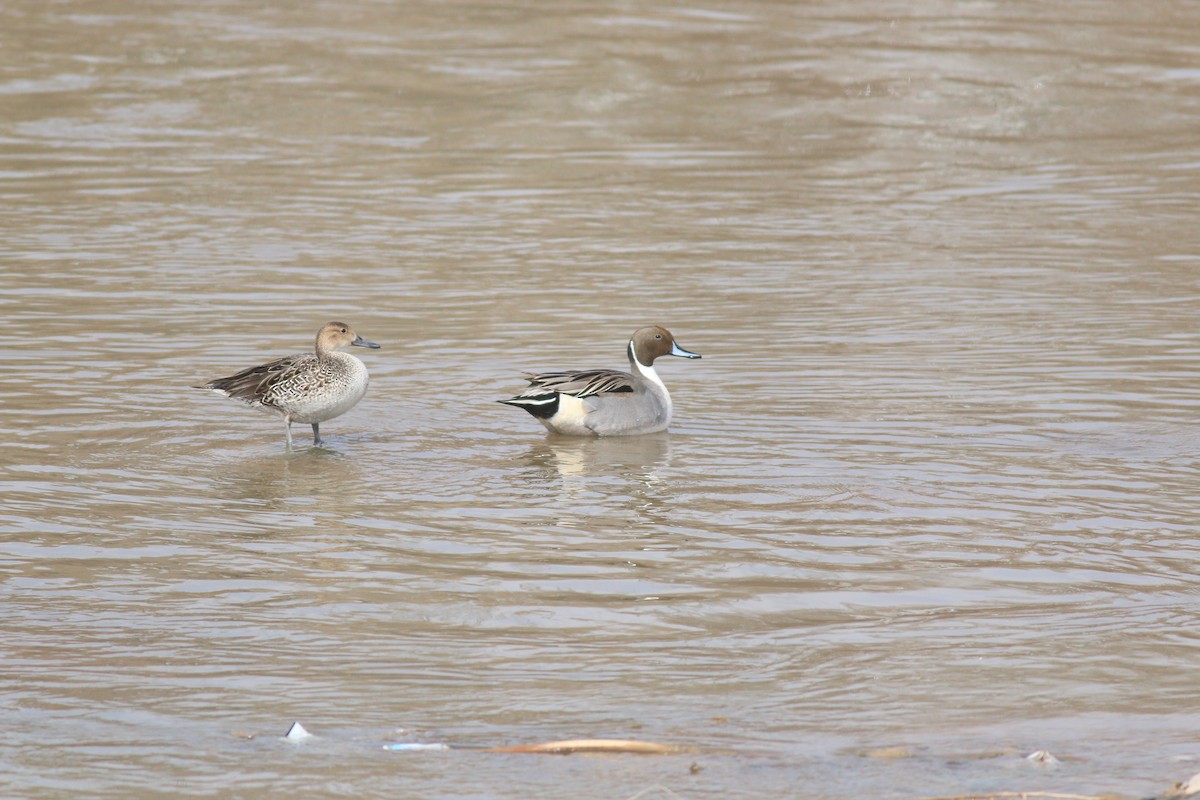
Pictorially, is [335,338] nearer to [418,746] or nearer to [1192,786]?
[418,746]

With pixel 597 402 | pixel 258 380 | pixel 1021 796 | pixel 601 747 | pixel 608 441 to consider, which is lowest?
pixel 608 441

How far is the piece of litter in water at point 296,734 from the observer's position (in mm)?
5754

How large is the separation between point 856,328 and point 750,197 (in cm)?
512

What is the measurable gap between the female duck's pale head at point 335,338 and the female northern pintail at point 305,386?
0.21 ft

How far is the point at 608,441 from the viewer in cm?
1084

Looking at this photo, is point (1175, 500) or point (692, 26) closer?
point (1175, 500)

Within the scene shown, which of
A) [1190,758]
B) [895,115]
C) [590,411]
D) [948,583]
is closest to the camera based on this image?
[1190,758]

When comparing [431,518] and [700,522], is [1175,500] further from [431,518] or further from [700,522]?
[431,518]

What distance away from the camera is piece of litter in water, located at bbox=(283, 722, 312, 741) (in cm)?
575

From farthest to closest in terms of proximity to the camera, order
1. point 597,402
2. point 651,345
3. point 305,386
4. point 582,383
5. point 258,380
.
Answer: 1. point 651,345
2. point 597,402
3. point 582,383
4. point 258,380
5. point 305,386

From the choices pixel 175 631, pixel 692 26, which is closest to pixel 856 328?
pixel 175 631

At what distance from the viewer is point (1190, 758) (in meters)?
5.47

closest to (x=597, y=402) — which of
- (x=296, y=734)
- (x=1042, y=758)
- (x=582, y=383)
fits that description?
(x=582, y=383)

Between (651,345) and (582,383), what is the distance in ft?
2.92
